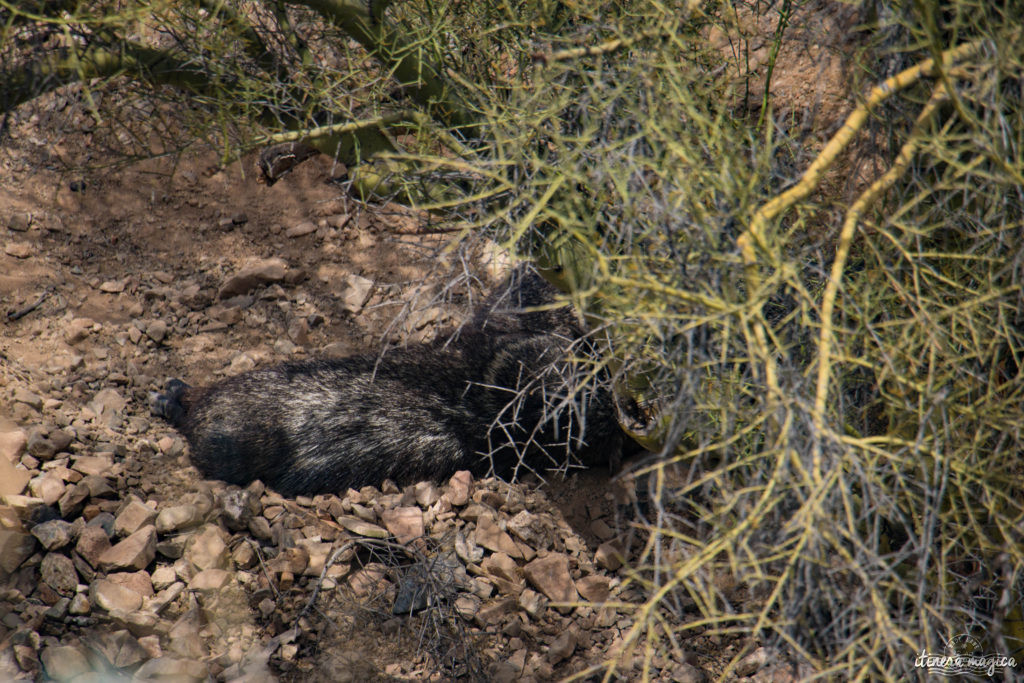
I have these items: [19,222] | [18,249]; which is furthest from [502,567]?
[19,222]

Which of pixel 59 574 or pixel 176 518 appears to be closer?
pixel 59 574

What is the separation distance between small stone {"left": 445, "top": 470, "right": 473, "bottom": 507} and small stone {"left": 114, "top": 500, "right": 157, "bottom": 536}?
1.28m

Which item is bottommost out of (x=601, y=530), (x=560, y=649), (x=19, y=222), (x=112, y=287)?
(x=560, y=649)

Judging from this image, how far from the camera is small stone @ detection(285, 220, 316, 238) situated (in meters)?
5.57

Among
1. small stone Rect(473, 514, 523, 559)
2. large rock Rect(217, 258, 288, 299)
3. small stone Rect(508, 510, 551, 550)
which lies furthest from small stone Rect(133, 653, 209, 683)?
large rock Rect(217, 258, 288, 299)

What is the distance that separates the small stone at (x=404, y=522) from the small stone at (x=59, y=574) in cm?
122

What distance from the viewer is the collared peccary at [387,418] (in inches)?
149

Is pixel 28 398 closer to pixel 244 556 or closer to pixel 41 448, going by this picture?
pixel 41 448

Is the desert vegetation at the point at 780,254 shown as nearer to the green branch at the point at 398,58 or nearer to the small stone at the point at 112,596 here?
the green branch at the point at 398,58

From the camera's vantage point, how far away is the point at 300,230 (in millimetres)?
5578

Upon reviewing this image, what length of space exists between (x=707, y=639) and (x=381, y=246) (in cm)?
348

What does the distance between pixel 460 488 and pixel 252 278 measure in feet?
7.45

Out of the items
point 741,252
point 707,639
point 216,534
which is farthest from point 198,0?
point 707,639

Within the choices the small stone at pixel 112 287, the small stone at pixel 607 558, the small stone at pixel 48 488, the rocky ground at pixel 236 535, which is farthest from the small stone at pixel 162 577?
the small stone at pixel 112 287
